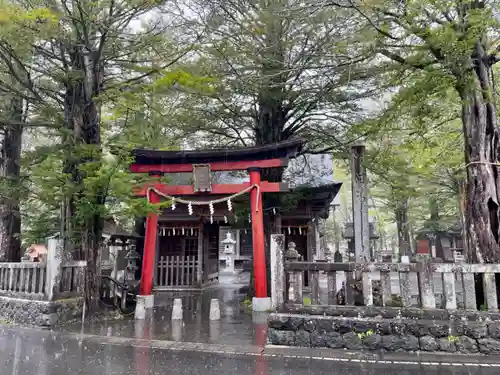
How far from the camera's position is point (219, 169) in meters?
11.8

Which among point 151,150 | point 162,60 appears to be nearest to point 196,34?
point 162,60

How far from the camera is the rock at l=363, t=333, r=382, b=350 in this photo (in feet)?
21.1

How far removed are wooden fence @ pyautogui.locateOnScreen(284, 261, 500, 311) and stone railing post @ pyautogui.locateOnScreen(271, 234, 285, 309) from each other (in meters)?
0.13

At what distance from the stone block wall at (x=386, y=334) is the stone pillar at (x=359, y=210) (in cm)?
267

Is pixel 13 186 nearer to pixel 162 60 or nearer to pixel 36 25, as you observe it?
pixel 36 25

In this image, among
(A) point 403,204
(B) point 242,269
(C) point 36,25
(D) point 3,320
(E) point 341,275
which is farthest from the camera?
(B) point 242,269

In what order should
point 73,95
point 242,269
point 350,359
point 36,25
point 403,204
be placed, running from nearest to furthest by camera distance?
point 350,359
point 36,25
point 73,95
point 403,204
point 242,269

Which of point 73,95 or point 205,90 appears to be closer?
point 205,90

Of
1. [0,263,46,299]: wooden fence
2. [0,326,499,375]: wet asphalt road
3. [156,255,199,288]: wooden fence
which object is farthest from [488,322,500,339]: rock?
[156,255,199,288]: wooden fence

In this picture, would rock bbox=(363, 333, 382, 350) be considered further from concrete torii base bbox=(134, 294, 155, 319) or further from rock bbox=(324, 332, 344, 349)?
concrete torii base bbox=(134, 294, 155, 319)

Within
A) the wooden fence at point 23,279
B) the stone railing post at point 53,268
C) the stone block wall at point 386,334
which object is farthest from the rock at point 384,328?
the wooden fence at point 23,279

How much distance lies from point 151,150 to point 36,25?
4.59m

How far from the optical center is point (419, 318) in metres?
6.36

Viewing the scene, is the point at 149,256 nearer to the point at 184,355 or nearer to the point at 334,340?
the point at 184,355
